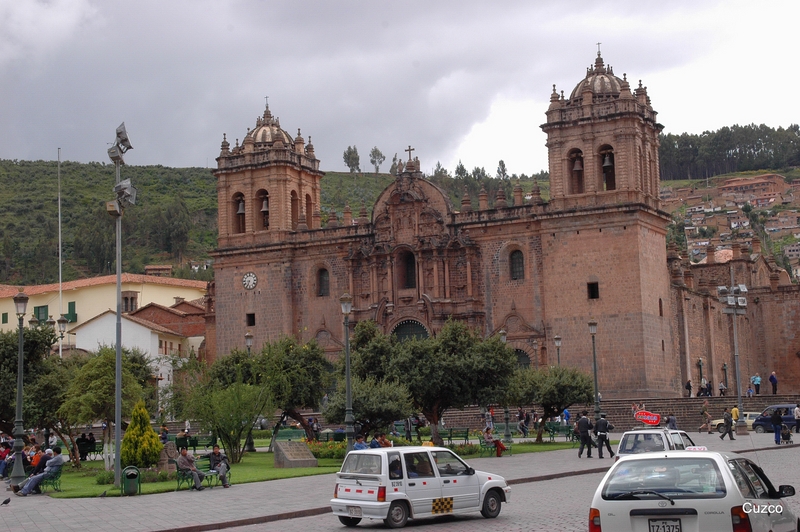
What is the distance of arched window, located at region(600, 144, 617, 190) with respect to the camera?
1853 inches

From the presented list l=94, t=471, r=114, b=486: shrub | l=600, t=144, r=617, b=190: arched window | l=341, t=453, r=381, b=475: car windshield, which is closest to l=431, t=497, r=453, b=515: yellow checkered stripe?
l=341, t=453, r=381, b=475: car windshield

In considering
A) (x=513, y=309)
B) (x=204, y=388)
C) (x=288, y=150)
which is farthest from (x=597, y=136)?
(x=204, y=388)

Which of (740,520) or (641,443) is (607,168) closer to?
(641,443)

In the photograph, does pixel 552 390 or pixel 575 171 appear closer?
pixel 552 390

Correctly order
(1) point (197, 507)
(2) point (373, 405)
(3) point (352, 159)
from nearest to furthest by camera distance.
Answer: (1) point (197, 507) → (2) point (373, 405) → (3) point (352, 159)

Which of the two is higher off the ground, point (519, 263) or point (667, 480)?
point (519, 263)

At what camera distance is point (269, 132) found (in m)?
56.2

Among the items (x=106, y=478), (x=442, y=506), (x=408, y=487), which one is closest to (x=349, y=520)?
(x=408, y=487)

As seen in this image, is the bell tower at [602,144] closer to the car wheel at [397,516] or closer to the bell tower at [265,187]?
the bell tower at [265,187]

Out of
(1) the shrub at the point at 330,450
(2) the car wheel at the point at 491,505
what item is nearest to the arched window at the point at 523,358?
(1) the shrub at the point at 330,450

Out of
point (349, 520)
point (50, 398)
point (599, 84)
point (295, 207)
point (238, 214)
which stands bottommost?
point (349, 520)

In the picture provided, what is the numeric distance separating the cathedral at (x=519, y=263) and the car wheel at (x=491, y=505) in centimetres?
2671

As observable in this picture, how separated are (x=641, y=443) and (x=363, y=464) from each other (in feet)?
23.5

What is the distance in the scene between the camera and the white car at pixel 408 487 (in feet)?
50.6
